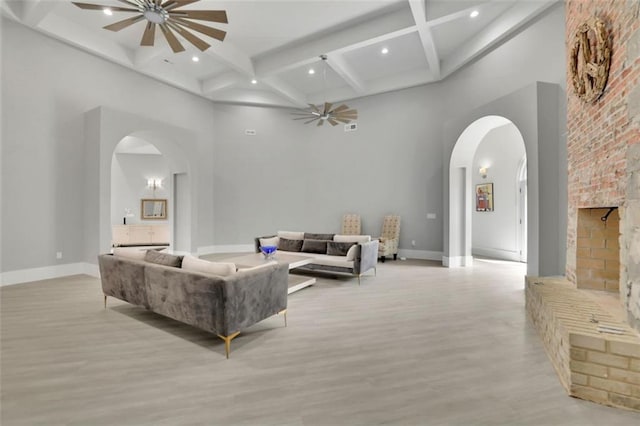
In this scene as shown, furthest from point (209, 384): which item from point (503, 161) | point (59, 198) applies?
point (503, 161)

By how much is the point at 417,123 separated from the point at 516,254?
417 centimetres

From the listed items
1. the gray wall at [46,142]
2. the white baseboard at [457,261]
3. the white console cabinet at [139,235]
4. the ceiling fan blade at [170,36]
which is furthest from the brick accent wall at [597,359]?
the white console cabinet at [139,235]

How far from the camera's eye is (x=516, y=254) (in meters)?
7.53

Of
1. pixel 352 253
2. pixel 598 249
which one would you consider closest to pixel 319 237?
pixel 352 253

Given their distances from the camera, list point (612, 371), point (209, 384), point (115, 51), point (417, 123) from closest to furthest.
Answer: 1. point (612, 371)
2. point (209, 384)
3. point (115, 51)
4. point (417, 123)

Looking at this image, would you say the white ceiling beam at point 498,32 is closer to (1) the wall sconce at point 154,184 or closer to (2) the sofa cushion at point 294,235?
(2) the sofa cushion at point 294,235

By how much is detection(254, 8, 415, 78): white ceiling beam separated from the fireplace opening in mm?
4318

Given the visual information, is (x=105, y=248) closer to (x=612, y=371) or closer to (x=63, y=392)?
(x=63, y=392)

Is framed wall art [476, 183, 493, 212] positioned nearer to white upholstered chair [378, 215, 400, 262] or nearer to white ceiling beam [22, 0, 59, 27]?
white upholstered chair [378, 215, 400, 262]

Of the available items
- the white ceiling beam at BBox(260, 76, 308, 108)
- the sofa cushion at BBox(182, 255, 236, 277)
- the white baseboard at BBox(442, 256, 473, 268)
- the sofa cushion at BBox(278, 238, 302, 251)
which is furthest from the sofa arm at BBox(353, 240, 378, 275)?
the white ceiling beam at BBox(260, 76, 308, 108)

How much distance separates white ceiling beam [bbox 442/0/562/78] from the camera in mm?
5051

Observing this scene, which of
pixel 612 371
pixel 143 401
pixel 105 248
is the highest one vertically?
pixel 105 248

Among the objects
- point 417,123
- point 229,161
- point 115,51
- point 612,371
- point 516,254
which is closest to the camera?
point 612,371

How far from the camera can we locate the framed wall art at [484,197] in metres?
8.28
